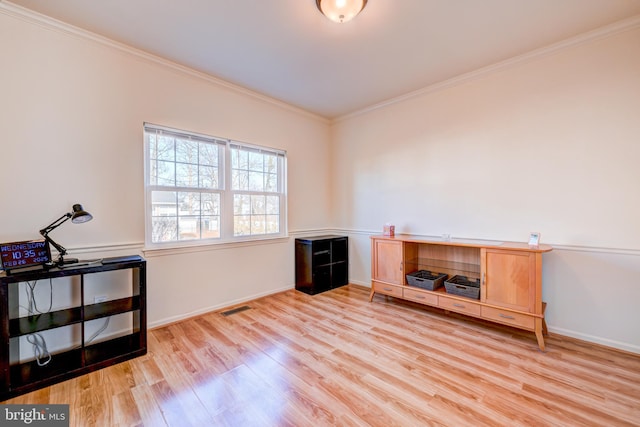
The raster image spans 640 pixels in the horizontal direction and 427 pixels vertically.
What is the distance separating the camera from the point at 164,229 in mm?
2857

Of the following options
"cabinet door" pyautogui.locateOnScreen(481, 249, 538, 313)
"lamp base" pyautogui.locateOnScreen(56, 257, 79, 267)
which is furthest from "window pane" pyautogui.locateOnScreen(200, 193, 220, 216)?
"cabinet door" pyautogui.locateOnScreen(481, 249, 538, 313)

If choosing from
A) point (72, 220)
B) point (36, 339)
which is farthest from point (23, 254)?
point (36, 339)

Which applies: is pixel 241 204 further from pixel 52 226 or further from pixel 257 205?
pixel 52 226

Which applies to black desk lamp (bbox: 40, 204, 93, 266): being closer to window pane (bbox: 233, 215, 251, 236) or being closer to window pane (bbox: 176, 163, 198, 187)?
window pane (bbox: 176, 163, 198, 187)

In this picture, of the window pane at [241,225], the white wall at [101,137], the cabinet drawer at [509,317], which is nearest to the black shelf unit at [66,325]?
the white wall at [101,137]

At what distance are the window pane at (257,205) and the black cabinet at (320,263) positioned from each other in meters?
0.74

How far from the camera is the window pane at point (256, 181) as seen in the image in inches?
143

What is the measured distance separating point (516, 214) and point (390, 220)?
152 cm

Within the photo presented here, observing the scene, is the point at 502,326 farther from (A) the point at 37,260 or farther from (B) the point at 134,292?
(A) the point at 37,260

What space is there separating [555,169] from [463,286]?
1472 millimetres

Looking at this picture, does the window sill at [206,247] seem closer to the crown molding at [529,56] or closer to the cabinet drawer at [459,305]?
the cabinet drawer at [459,305]

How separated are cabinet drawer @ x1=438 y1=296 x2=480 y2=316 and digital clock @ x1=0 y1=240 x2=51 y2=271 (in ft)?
11.9

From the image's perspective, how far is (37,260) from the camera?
1.94m

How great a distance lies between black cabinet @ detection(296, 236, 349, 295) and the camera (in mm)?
3820
